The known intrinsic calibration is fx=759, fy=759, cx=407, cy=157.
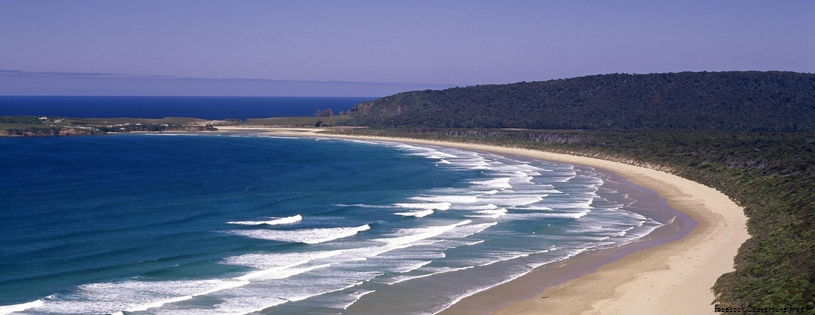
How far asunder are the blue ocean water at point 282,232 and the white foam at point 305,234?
0.14 m

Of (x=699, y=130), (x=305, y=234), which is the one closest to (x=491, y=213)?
(x=305, y=234)

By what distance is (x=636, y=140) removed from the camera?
8394 centimetres

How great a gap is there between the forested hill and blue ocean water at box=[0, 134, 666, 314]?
49.2m

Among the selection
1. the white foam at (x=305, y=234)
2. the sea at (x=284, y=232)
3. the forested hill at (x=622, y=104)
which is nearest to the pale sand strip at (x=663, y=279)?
the sea at (x=284, y=232)

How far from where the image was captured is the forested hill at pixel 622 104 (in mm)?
112938

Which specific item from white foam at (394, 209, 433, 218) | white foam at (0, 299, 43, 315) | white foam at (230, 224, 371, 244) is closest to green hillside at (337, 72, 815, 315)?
white foam at (394, 209, 433, 218)

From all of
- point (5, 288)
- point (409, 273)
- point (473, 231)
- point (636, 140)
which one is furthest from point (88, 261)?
point (636, 140)

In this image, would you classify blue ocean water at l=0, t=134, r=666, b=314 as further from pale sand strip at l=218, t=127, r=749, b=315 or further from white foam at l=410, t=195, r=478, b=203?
pale sand strip at l=218, t=127, r=749, b=315

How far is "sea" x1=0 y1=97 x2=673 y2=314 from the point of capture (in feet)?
83.9

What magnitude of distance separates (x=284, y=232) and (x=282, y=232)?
0.10 metres

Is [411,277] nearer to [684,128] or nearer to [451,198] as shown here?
[451,198]

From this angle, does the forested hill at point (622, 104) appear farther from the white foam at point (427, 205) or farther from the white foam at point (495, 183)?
the white foam at point (427, 205)

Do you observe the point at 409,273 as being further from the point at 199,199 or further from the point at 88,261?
the point at 199,199

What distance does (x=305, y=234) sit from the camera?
3609 centimetres
